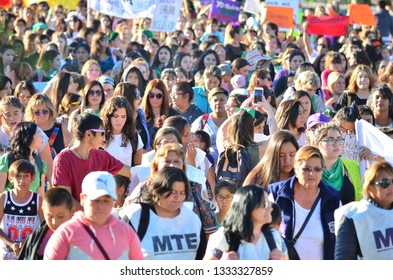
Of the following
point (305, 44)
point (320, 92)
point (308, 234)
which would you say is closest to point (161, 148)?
point (308, 234)

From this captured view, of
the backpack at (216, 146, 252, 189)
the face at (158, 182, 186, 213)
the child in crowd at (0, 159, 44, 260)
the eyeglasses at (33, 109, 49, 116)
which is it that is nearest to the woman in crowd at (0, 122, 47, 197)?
the child in crowd at (0, 159, 44, 260)

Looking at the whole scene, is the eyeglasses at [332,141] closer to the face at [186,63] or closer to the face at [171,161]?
the face at [171,161]

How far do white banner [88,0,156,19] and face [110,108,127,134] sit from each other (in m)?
9.43

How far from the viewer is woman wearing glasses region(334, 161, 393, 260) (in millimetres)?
7301

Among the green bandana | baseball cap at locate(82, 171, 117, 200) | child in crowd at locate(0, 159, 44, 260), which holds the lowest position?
child in crowd at locate(0, 159, 44, 260)

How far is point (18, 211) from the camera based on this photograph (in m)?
8.70

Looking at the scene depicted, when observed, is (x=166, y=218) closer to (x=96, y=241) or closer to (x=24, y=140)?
(x=96, y=241)

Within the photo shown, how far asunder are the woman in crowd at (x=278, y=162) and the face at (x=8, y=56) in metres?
9.17

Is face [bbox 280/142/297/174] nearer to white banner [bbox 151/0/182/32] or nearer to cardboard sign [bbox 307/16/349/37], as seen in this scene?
white banner [bbox 151/0/182/32]

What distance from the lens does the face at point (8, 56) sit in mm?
17422

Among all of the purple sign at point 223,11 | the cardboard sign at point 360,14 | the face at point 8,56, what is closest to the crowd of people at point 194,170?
the face at point 8,56

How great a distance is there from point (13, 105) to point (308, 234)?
3.96 m

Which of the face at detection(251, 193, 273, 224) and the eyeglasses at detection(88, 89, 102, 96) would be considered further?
the eyeglasses at detection(88, 89, 102, 96)
